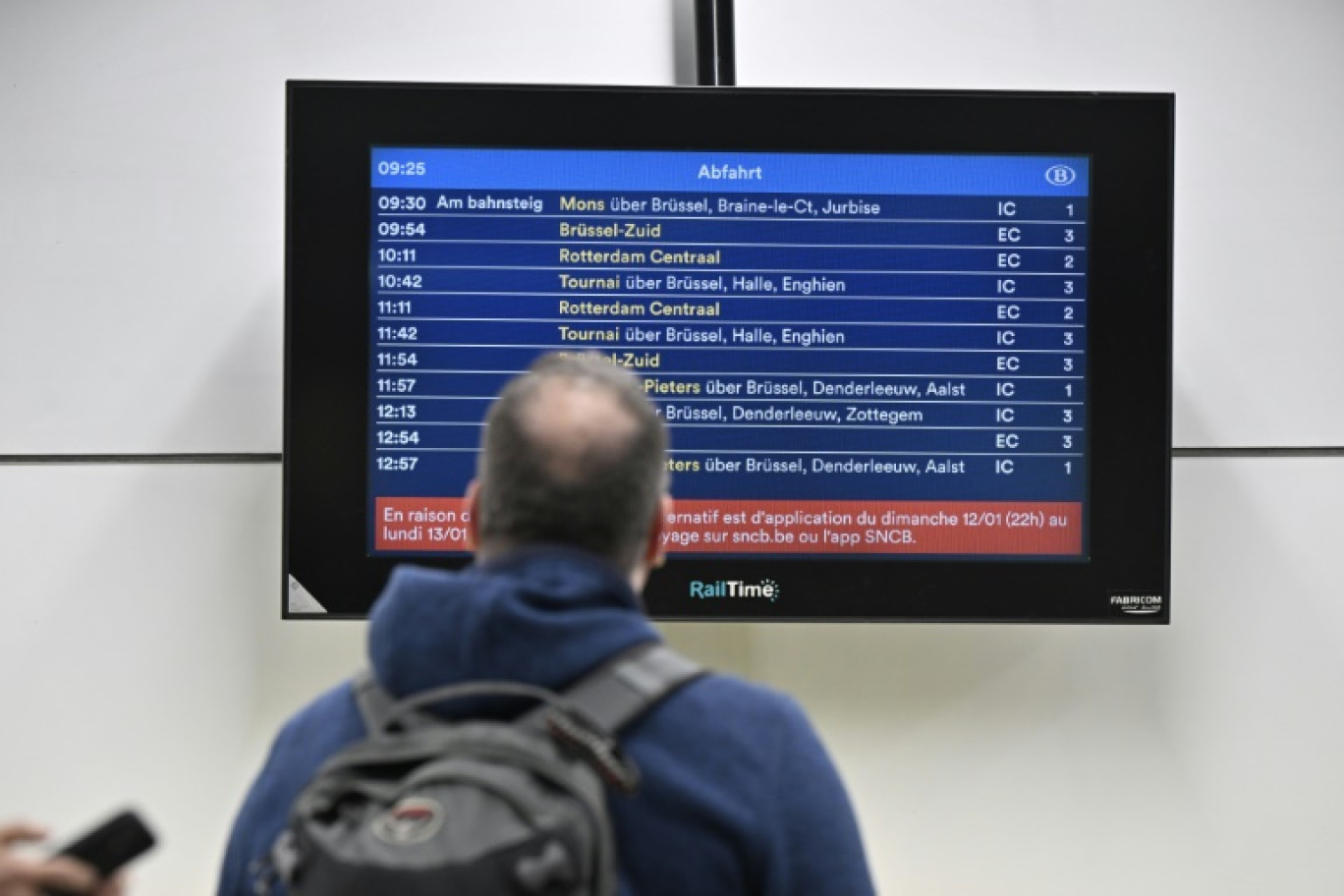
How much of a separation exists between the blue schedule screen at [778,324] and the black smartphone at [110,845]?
1.37 meters

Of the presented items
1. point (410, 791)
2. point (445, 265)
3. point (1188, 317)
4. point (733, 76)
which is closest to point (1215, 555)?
point (1188, 317)

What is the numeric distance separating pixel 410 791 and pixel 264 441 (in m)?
1.61

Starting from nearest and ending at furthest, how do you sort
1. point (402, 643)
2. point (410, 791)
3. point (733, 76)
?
point (410, 791) → point (402, 643) → point (733, 76)

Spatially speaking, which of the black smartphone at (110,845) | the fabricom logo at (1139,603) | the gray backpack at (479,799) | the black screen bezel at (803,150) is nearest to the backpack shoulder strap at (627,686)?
the gray backpack at (479,799)

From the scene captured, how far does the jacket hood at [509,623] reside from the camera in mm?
1280

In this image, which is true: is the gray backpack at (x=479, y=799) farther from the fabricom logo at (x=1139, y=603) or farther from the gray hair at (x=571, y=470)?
the fabricom logo at (x=1139, y=603)

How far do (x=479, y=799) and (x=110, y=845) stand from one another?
0.30m

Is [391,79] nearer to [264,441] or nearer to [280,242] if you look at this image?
[280,242]

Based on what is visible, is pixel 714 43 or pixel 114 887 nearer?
pixel 114 887

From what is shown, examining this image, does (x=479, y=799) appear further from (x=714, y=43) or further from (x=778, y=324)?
(x=714, y=43)

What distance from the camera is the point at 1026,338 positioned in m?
2.59

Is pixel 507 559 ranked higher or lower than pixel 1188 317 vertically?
lower

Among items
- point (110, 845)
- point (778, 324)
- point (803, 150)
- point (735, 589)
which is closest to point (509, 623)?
point (110, 845)

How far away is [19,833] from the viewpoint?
1.19 m
